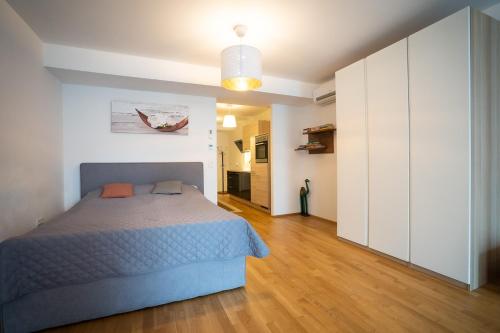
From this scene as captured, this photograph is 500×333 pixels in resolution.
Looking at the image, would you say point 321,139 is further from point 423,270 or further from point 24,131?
point 24,131

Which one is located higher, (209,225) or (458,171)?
(458,171)

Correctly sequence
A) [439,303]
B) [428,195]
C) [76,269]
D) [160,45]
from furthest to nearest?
[160,45] < [428,195] < [439,303] < [76,269]

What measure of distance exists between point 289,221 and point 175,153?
249 centimetres

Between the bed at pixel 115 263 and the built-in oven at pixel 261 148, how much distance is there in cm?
309

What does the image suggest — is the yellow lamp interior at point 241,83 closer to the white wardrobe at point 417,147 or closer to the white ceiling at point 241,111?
the white wardrobe at point 417,147

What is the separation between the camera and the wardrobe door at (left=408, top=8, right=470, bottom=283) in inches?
77.4

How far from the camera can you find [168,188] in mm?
3377

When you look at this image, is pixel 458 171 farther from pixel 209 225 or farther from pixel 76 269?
pixel 76 269

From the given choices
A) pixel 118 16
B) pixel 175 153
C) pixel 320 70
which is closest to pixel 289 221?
pixel 175 153

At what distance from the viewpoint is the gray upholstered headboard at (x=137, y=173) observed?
3399 millimetres

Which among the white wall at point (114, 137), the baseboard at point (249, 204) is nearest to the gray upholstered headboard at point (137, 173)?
the white wall at point (114, 137)

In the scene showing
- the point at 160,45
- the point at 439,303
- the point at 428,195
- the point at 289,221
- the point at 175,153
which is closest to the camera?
the point at 439,303

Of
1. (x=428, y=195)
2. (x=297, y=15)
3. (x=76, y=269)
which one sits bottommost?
(x=76, y=269)

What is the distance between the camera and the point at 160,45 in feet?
9.32
